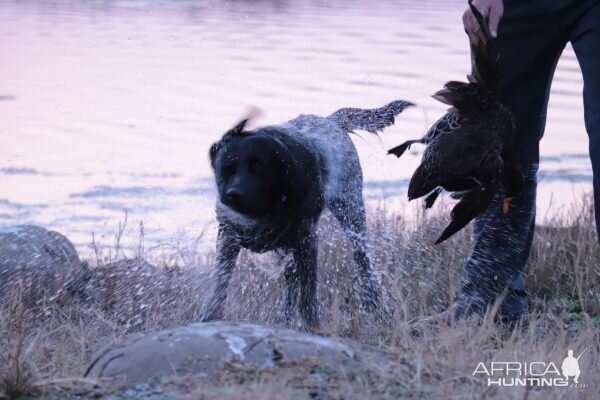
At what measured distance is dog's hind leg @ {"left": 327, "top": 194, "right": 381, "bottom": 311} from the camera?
6031 mm

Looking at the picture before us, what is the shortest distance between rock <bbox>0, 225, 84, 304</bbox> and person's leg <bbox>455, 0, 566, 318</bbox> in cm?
219

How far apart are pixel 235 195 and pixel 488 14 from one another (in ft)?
4.70

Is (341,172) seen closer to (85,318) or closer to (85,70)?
(85,318)

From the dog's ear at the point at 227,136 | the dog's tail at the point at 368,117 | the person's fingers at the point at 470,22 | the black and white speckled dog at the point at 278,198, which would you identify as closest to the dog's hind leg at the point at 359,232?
the black and white speckled dog at the point at 278,198

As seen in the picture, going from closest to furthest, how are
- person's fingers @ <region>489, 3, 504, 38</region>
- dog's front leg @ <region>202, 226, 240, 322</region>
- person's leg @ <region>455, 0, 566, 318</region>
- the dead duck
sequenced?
A: the dead duck < person's fingers @ <region>489, 3, 504, 38</region> < person's leg @ <region>455, 0, 566, 318</region> < dog's front leg @ <region>202, 226, 240, 322</region>

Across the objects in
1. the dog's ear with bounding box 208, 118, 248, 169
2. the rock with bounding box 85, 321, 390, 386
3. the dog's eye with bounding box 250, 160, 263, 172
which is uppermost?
the dog's ear with bounding box 208, 118, 248, 169

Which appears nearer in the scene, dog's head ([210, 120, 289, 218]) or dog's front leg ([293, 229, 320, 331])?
dog's head ([210, 120, 289, 218])

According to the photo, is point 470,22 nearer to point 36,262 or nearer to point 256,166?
point 256,166

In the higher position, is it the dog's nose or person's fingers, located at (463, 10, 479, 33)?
person's fingers, located at (463, 10, 479, 33)

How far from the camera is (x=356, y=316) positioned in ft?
17.3

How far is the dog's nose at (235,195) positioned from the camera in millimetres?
5305

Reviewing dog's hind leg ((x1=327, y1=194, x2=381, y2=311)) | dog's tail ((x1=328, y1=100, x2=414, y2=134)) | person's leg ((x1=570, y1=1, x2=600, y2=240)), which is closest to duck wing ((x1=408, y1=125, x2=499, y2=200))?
person's leg ((x1=570, y1=1, x2=600, y2=240))

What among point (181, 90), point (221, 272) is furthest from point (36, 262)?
point (181, 90)

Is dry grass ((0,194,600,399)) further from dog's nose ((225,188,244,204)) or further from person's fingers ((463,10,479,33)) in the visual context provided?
person's fingers ((463,10,479,33))
